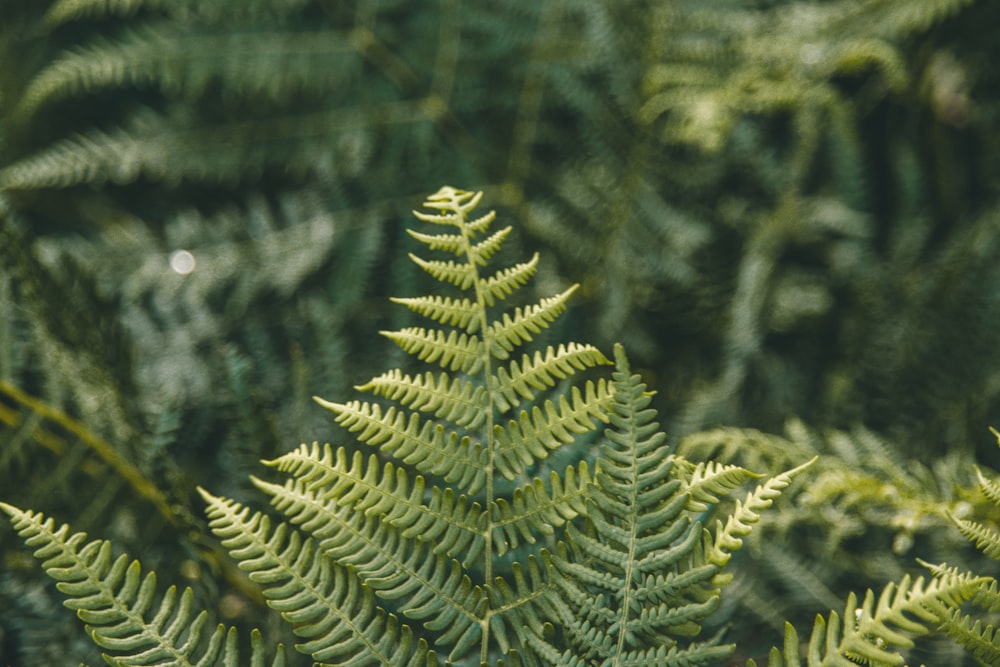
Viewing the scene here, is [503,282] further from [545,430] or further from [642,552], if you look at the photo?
[642,552]

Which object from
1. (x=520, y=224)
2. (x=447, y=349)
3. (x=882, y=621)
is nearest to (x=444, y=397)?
(x=447, y=349)

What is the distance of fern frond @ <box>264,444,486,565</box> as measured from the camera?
2.00 feet

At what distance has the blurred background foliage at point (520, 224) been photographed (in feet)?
3.15

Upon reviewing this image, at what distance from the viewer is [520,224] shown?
143cm

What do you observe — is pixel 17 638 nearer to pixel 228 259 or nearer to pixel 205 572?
pixel 205 572

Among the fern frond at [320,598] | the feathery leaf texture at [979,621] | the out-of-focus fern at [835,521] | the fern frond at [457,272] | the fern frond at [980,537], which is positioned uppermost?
the out-of-focus fern at [835,521]

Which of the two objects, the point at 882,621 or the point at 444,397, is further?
the point at 444,397

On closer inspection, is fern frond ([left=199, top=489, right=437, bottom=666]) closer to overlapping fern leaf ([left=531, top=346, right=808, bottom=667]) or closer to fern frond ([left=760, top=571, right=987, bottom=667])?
overlapping fern leaf ([left=531, top=346, right=808, bottom=667])

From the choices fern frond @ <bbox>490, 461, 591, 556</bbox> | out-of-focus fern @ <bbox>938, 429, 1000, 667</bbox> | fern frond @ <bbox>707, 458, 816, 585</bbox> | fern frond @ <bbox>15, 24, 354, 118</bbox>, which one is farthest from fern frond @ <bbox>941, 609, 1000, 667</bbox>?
fern frond @ <bbox>15, 24, 354, 118</bbox>

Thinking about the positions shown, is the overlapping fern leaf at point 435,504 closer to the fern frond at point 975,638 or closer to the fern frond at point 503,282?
the fern frond at point 503,282

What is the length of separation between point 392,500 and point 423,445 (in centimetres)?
5

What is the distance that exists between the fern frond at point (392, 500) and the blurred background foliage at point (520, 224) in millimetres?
287

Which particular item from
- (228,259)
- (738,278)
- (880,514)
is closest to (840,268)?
(738,278)

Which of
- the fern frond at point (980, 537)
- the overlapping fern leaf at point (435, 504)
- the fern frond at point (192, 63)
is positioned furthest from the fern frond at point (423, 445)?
the fern frond at point (192, 63)
